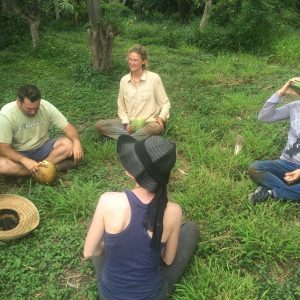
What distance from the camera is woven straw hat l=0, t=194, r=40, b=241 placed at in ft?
11.8

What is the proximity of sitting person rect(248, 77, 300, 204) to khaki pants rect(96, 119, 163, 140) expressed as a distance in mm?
1432

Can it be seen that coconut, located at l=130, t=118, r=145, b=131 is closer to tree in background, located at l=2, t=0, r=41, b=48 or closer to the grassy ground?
the grassy ground

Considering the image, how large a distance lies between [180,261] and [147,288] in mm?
569

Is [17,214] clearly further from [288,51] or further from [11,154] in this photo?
[288,51]

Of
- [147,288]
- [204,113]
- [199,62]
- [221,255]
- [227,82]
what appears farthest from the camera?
[199,62]

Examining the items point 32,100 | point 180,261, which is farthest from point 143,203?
point 32,100

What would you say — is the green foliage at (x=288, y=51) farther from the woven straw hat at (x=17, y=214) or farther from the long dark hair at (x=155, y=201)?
the long dark hair at (x=155, y=201)

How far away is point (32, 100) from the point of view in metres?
4.05

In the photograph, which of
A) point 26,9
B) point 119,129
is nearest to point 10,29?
point 26,9

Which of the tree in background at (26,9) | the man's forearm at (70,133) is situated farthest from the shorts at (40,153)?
the tree in background at (26,9)

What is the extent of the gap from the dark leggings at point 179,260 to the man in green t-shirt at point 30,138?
5.73 feet

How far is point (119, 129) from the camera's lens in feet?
17.2

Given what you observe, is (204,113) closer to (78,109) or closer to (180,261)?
(78,109)

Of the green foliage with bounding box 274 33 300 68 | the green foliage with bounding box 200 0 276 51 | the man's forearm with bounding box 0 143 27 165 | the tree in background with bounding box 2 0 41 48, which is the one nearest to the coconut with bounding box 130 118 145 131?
the man's forearm with bounding box 0 143 27 165
